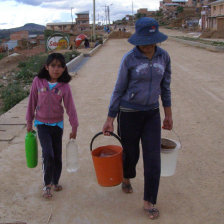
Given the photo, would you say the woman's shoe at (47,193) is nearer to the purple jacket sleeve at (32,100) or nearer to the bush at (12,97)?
the purple jacket sleeve at (32,100)

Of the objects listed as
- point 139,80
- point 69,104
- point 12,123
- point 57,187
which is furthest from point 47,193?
point 12,123

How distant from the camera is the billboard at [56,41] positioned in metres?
24.1

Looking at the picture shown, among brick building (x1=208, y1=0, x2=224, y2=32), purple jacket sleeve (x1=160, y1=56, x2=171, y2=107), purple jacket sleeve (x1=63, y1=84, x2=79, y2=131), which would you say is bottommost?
purple jacket sleeve (x1=63, y1=84, x2=79, y2=131)

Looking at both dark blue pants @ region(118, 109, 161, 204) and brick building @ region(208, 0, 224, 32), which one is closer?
dark blue pants @ region(118, 109, 161, 204)

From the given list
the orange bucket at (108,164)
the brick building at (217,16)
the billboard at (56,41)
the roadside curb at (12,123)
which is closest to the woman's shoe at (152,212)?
the orange bucket at (108,164)

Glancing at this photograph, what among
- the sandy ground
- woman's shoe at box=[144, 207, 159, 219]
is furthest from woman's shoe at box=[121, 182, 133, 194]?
woman's shoe at box=[144, 207, 159, 219]

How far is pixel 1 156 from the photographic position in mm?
4750

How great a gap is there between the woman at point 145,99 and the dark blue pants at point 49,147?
2.06 feet

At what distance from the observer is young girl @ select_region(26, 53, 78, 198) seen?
324cm

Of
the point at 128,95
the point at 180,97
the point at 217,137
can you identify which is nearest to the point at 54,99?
the point at 128,95

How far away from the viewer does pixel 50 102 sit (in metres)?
3.26

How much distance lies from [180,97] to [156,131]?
5.52 m

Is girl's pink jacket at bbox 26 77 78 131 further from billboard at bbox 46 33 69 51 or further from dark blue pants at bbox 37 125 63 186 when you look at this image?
billboard at bbox 46 33 69 51

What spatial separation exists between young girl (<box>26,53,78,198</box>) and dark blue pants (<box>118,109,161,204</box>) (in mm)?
609
